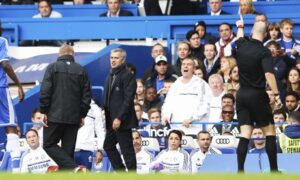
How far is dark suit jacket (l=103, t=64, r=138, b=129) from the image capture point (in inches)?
558

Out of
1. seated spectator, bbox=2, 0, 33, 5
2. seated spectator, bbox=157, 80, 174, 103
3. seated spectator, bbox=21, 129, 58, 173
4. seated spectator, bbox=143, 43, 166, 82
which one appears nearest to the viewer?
seated spectator, bbox=21, 129, 58, 173

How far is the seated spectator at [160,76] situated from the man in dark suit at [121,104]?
12.5 ft

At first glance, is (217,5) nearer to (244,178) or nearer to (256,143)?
(256,143)

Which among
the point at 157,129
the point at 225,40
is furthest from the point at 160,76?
the point at 157,129

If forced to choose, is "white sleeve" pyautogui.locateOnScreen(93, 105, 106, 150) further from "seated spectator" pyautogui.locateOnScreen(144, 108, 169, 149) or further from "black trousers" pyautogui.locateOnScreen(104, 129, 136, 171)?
"black trousers" pyautogui.locateOnScreen(104, 129, 136, 171)

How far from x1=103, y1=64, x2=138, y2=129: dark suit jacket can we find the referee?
5.80 feet

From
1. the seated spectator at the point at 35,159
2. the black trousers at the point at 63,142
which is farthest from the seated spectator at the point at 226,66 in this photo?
the black trousers at the point at 63,142

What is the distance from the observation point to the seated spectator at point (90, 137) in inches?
622

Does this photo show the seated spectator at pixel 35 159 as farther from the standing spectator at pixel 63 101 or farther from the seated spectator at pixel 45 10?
the seated spectator at pixel 45 10

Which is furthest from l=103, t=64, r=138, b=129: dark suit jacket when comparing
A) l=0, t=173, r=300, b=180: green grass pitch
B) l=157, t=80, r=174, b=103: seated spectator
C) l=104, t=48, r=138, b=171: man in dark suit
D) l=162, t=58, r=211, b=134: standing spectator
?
l=0, t=173, r=300, b=180: green grass pitch

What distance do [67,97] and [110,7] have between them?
296 inches

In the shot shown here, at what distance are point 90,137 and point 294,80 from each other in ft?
10.6

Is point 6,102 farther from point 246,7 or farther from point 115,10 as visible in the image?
point 115,10

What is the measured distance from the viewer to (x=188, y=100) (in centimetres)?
1652
